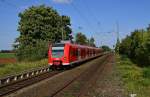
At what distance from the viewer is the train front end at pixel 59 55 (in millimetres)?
39094

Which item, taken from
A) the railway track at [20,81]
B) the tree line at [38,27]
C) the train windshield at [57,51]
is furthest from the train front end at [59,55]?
the tree line at [38,27]

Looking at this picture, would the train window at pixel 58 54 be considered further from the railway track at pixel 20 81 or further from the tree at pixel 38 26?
the tree at pixel 38 26

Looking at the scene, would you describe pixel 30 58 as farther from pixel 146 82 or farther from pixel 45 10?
pixel 146 82

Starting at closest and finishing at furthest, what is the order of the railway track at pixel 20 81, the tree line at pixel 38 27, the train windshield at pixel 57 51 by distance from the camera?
the railway track at pixel 20 81 < the train windshield at pixel 57 51 < the tree line at pixel 38 27

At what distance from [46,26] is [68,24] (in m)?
20.5

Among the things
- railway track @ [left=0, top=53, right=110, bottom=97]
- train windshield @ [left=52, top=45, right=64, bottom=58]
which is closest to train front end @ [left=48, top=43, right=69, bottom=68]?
Answer: train windshield @ [left=52, top=45, right=64, bottom=58]

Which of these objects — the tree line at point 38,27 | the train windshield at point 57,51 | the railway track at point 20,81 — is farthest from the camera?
the tree line at point 38,27

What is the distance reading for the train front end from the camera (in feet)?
128

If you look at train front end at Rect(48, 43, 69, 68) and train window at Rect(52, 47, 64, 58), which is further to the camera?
train window at Rect(52, 47, 64, 58)

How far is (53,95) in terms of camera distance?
18281 millimetres

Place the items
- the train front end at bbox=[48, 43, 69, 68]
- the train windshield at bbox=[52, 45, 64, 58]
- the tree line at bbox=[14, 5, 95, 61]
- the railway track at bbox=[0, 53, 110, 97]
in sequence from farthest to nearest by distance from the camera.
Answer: the tree line at bbox=[14, 5, 95, 61], the train windshield at bbox=[52, 45, 64, 58], the train front end at bbox=[48, 43, 69, 68], the railway track at bbox=[0, 53, 110, 97]

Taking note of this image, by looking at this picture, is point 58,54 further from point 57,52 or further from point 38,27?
point 38,27

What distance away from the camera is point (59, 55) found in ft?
129

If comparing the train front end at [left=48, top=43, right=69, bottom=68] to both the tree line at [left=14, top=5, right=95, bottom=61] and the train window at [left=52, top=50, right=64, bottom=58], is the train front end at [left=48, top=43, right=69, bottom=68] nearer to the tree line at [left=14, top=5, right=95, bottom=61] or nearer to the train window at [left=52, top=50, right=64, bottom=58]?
the train window at [left=52, top=50, right=64, bottom=58]
